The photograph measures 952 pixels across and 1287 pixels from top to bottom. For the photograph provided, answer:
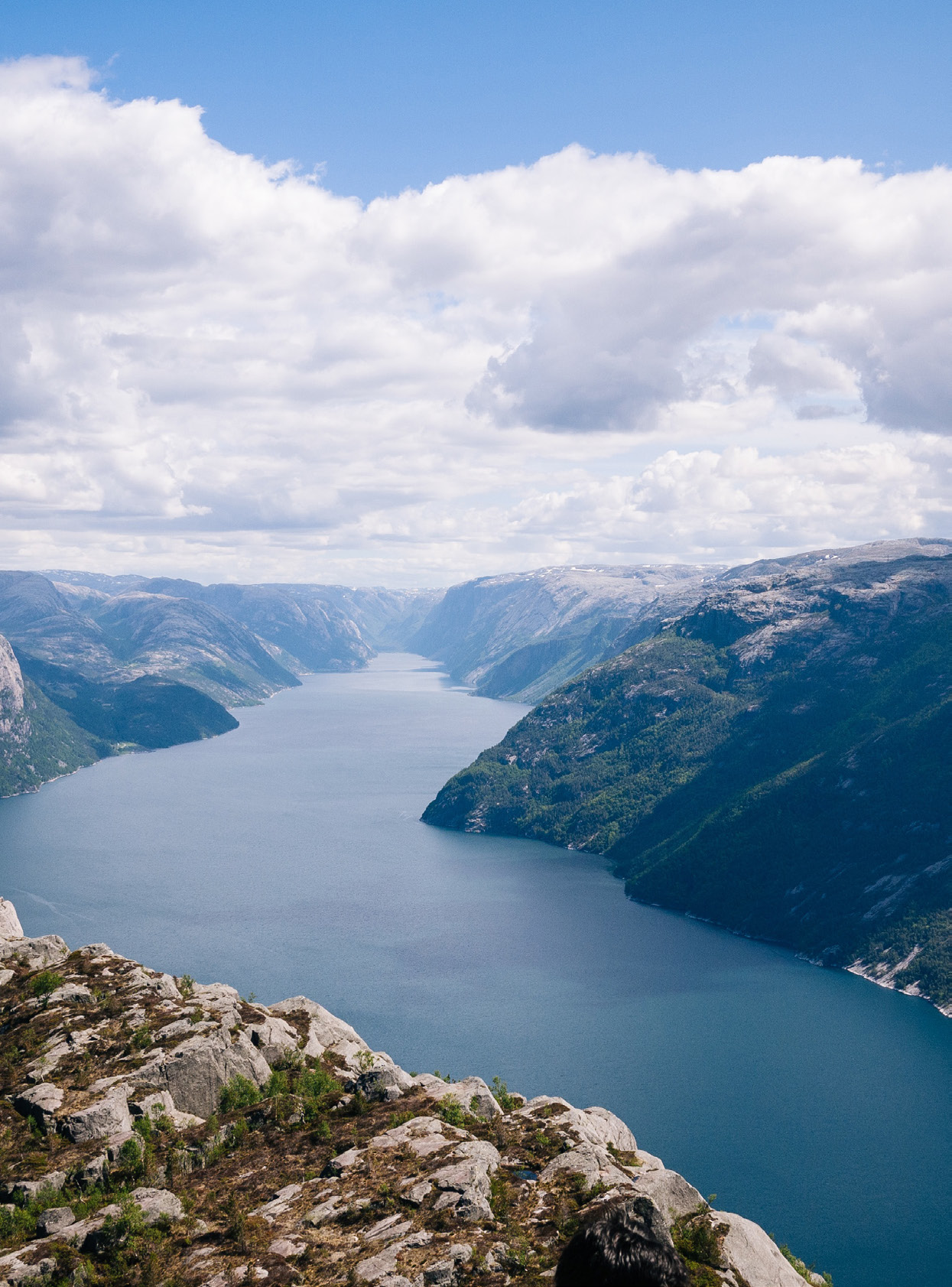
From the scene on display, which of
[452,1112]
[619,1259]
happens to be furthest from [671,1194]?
[619,1259]

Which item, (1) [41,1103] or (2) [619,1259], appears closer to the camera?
(2) [619,1259]

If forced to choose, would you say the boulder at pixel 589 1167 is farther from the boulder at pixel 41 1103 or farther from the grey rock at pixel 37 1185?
the boulder at pixel 41 1103

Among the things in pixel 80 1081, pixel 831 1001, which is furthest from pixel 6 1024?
pixel 831 1001

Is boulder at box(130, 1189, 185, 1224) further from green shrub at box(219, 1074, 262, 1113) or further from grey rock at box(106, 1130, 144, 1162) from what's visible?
green shrub at box(219, 1074, 262, 1113)

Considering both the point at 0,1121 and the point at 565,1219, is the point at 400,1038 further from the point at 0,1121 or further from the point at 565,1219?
the point at 565,1219

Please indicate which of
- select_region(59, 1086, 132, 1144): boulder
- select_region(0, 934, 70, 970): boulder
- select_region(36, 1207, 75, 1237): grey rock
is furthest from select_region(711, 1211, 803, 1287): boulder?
select_region(0, 934, 70, 970): boulder

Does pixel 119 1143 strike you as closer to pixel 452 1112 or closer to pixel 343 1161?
pixel 343 1161
